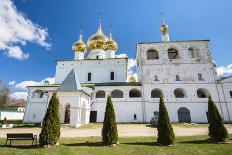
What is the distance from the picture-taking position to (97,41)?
121 feet

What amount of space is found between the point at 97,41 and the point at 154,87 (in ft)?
55.5

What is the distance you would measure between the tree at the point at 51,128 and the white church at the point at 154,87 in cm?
1193

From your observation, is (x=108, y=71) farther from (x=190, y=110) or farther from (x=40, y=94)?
(x=190, y=110)

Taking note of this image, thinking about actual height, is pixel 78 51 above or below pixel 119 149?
above

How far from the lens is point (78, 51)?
3725 cm

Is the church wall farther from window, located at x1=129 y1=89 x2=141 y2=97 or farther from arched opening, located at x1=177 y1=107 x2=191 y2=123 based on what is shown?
arched opening, located at x1=177 y1=107 x2=191 y2=123

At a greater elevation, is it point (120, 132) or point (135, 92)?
point (135, 92)

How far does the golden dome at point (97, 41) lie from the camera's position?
3697 cm

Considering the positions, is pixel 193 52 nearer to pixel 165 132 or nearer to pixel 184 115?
pixel 184 115

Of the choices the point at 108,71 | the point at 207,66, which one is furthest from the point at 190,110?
the point at 108,71

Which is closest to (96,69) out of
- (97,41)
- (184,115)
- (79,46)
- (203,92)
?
(97,41)

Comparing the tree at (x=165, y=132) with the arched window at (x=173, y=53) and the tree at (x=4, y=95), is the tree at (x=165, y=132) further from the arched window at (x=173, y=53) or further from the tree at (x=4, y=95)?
the tree at (x=4, y=95)

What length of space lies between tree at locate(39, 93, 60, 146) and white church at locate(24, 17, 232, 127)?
11930 mm

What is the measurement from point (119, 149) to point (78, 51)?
31077mm
